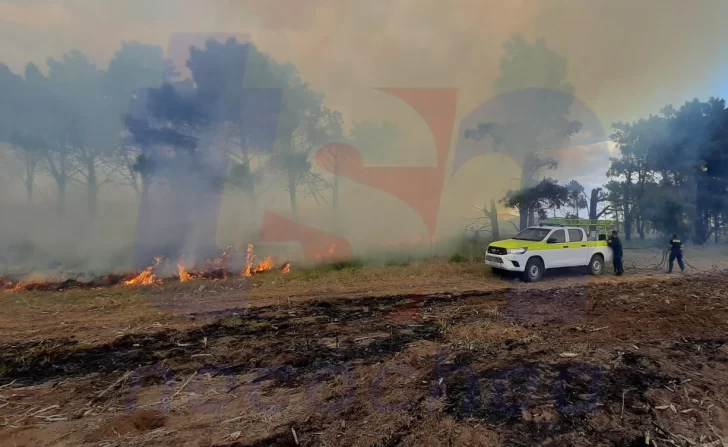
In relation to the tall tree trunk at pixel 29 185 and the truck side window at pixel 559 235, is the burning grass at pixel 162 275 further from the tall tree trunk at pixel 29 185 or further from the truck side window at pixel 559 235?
the truck side window at pixel 559 235

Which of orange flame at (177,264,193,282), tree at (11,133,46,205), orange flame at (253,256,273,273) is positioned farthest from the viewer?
tree at (11,133,46,205)

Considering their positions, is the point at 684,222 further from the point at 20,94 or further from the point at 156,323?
the point at 20,94

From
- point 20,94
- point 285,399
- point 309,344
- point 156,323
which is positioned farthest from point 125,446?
point 20,94

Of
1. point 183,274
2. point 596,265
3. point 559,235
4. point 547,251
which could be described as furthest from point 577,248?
point 183,274

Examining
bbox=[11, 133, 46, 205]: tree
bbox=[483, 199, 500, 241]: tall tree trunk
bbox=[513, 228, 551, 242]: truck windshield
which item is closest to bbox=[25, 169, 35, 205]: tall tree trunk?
bbox=[11, 133, 46, 205]: tree

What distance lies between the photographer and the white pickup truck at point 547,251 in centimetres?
1233

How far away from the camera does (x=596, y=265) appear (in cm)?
1403

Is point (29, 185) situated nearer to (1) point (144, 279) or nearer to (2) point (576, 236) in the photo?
(1) point (144, 279)

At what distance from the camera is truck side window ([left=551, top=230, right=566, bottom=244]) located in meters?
12.9

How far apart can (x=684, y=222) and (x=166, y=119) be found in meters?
35.4

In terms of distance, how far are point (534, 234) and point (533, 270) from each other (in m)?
1.50

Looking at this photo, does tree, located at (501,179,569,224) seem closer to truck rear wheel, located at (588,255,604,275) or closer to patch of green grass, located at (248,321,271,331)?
truck rear wheel, located at (588,255,604,275)

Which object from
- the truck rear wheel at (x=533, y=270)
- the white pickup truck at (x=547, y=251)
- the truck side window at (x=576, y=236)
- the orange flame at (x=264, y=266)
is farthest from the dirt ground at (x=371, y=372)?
the orange flame at (x=264, y=266)

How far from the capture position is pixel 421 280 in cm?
1290
